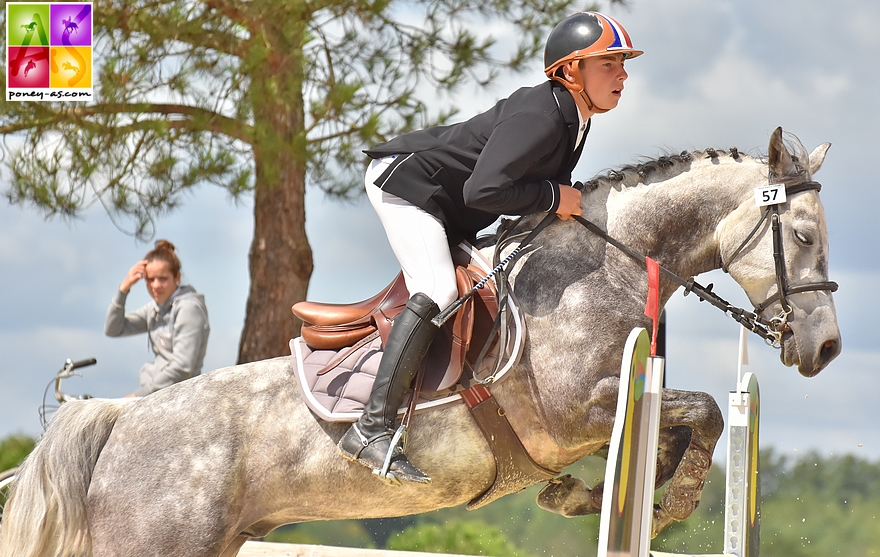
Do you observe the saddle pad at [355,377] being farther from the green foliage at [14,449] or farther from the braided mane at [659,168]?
the green foliage at [14,449]

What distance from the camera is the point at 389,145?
266cm

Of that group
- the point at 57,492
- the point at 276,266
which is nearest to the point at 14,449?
the point at 276,266

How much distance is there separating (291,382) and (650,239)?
1193 millimetres

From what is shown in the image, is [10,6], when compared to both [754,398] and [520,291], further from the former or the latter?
[754,398]

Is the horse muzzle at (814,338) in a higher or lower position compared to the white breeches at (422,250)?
lower

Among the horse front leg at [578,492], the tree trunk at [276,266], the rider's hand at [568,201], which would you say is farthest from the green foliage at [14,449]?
the rider's hand at [568,201]

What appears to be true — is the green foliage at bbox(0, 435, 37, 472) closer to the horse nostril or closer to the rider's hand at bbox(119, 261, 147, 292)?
the rider's hand at bbox(119, 261, 147, 292)

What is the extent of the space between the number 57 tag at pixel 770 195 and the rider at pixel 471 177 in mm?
492

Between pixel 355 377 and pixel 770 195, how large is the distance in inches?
51.7

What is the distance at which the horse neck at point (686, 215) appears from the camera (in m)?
2.54

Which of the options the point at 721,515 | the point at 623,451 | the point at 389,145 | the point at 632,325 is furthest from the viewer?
the point at 721,515

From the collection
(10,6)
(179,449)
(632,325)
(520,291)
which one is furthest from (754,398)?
(10,6)

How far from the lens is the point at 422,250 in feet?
8.25

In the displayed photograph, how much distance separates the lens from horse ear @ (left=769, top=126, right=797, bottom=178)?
2.42 meters
